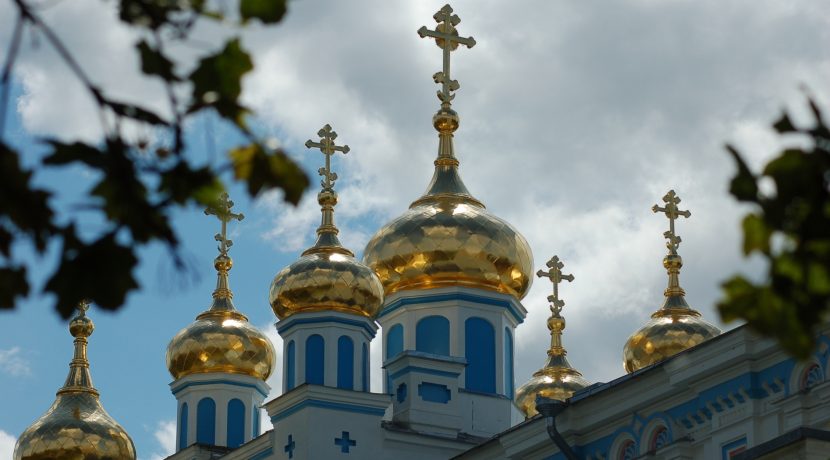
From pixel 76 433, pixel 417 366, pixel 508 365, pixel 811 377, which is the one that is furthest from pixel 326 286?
pixel 811 377

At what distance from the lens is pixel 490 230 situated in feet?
73.9

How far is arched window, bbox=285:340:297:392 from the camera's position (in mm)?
20828

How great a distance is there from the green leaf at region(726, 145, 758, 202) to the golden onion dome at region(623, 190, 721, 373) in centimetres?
1901

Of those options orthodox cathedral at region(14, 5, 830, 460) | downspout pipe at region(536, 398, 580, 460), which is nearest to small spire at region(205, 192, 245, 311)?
orthodox cathedral at region(14, 5, 830, 460)

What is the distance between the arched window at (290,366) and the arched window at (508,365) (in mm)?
2577

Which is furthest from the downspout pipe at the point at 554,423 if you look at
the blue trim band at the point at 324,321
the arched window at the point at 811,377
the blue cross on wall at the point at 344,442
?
the blue trim band at the point at 324,321

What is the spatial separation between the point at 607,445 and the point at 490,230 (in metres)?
7.06

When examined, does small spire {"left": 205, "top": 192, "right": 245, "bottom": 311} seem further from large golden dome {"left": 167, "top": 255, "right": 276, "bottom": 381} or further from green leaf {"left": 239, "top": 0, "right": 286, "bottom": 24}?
green leaf {"left": 239, "top": 0, "right": 286, "bottom": 24}

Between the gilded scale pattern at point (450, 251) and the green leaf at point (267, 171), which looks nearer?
the green leaf at point (267, 171)

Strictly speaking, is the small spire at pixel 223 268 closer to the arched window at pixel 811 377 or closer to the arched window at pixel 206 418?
the arched window at pixel 206 418

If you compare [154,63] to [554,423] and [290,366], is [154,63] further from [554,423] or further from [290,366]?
[290,366]

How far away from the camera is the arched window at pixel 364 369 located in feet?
67.7

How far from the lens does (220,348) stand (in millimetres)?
23812

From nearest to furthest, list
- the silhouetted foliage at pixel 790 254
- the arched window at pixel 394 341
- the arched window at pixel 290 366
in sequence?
the silhouetted foliage at pixel 790 254 < the arched window at pixel 290 366 < the arched window at pixel 394 341
